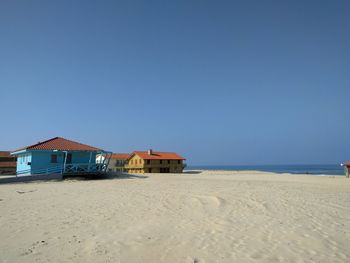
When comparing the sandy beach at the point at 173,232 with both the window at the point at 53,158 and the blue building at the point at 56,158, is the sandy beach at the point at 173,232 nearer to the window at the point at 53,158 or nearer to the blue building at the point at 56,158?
the blue building at the point at 56,158

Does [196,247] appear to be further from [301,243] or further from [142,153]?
[142,153]

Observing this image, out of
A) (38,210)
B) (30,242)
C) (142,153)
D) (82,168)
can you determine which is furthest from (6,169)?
(30,242)

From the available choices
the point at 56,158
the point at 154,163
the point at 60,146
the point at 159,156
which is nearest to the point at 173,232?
the point at 56,158

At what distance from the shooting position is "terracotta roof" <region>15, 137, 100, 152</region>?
30812 millimetres

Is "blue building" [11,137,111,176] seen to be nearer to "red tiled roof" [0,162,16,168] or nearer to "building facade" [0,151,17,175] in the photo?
"building facade" [0,151,17,175]

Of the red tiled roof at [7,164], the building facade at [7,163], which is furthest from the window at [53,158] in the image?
the red tiled roof at [7,164]

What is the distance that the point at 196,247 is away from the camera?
6602 mm

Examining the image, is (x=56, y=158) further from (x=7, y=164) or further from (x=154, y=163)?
(x=154, y=163)

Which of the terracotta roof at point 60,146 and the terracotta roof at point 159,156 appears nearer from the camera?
the terracotta roof at point 60,146

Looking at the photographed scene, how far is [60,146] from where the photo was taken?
32.0m

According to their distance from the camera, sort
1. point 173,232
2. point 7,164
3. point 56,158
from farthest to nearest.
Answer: point 7,164 → point 56,158 → point 173,232

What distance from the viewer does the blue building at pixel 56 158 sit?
29750 mm

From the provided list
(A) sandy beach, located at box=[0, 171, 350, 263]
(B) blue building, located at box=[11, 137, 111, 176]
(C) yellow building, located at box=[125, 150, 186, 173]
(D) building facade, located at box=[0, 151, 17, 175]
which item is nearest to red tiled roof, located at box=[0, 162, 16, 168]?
(D) building facade, located at box=[0, 151, 17, 175]

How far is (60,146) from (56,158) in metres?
1.37
